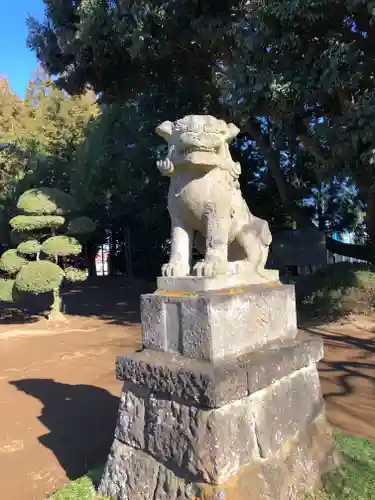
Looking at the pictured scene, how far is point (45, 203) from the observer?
8.80m

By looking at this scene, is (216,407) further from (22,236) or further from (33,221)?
(22,236)

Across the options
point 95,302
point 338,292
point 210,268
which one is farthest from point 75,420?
point 95,302

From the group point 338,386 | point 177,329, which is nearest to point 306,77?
point 338,386

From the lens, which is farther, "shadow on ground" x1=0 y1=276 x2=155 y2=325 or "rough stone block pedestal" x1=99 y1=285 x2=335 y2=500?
"shadow on ground" x1=0 y1=276 x2=155 y2=325

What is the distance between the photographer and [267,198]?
38.7 feet

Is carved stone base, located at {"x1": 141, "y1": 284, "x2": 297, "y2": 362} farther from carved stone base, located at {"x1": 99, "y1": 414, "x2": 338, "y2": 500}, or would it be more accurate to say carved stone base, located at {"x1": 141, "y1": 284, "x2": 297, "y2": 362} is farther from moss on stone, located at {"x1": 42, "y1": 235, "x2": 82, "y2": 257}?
moss on stone, located at {"x1": 42, "y1": 235, "x2": 82, "y2": 257}

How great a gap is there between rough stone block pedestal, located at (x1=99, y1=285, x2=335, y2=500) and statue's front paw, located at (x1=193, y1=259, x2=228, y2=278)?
0.48 feet

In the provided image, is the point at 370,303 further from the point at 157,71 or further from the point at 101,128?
the point at 101,128

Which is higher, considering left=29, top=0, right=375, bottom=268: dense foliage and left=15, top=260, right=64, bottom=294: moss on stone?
left=29, top=0, right=375, bottom=268: dense foliage

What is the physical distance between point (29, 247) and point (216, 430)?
24.9ft

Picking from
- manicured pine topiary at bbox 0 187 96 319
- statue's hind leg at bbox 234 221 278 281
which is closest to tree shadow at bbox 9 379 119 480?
statue's hind leg at bbox 234 221 278 281

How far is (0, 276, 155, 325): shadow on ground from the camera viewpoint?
1023 centimetres

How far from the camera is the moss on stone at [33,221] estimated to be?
8.56 metres

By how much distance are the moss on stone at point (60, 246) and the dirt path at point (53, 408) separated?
1.92 meters
